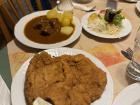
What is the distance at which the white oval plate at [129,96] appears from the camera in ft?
2.73

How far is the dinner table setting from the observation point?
32.5 inches

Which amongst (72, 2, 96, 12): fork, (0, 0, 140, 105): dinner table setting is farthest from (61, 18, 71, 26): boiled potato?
(72, 2, 96, 12): fork

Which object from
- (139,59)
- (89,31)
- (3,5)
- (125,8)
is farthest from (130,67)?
(3,5)

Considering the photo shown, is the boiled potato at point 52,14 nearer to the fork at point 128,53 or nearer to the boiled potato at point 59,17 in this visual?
the boiled potato at point 59,17

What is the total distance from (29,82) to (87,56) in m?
0.28

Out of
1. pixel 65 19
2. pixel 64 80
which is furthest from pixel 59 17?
pixel 64 80

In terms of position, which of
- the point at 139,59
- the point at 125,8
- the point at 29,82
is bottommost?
the point at 125,8

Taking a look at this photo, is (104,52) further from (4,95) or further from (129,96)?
(4,95)

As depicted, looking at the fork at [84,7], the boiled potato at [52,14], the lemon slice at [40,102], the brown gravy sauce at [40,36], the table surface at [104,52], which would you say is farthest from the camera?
the fork at [84,7]

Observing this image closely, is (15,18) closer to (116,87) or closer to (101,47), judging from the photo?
(101,47)

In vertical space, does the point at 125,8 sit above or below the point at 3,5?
below

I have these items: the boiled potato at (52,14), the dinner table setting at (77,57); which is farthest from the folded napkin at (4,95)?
the boiled potato at (52,14)

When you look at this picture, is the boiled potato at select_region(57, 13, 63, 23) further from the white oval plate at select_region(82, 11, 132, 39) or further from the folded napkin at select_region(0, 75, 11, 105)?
the folded napkin at select_region(0, 75, 11, 105)

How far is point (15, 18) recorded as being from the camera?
1.43 m
